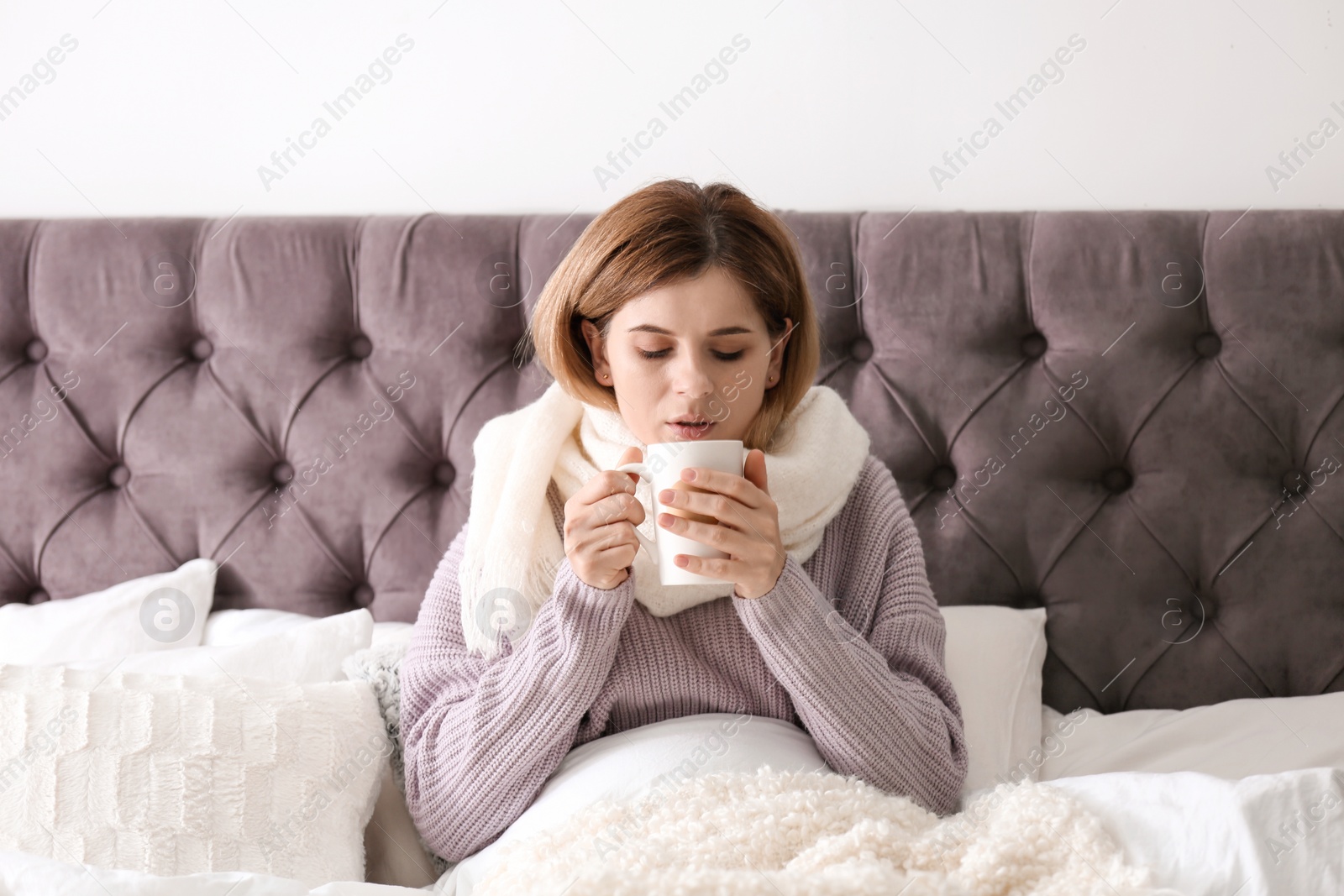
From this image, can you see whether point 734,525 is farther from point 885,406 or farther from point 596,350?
point 885,406

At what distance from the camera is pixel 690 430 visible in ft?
3.67

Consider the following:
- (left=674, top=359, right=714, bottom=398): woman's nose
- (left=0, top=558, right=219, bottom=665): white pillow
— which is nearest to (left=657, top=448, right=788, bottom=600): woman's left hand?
(left=674, top=359, right=714, bottom=398): woman's nose

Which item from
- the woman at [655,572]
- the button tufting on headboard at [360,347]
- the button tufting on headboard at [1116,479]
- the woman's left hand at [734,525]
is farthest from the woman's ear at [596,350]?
the button tufting on headboard at [1116,479]

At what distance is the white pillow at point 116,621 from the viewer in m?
1.47

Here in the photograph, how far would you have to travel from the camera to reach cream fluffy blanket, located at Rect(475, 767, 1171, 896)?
2.60 feet

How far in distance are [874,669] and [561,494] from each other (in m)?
0.41

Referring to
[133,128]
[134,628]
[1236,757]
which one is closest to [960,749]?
[1236,757]

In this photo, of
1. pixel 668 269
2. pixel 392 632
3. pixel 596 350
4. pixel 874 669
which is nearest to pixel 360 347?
pixel 392 632

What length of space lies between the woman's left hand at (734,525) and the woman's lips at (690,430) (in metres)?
0.10

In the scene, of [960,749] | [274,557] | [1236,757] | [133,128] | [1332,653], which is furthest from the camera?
[133,128]

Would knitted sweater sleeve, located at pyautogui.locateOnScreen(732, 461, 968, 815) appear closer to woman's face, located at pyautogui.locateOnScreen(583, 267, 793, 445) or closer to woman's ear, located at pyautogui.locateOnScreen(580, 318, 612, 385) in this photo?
woman's face, located at pyautogui.locateOnScreen(583, 267, 793, 445)

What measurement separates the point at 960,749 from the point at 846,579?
0.22 metres

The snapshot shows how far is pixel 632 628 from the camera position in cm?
118

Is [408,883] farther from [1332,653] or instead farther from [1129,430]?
[1332,653]
